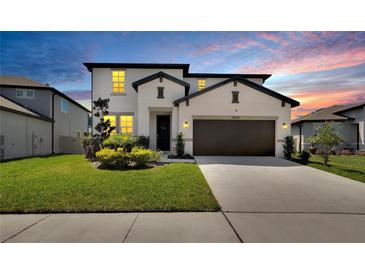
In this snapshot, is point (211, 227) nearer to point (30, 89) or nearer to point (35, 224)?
point (35, 224)

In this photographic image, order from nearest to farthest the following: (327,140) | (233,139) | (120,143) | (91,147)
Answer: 1. (327,140)
2. (120,143)
3. (91,147)
4. (233,139)

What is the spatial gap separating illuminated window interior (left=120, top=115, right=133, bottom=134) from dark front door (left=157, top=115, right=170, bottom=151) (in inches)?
79.4

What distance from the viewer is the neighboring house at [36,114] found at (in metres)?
11.4

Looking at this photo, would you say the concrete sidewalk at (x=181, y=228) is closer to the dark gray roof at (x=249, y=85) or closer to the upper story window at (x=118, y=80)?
the dark gray roof at (x=249, y=85)

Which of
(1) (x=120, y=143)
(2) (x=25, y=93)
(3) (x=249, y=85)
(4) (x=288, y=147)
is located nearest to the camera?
(1) (x=120, y=143)

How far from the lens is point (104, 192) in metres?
4.82

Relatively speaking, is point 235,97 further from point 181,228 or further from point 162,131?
point 181,228

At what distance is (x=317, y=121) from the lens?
17.8 meters

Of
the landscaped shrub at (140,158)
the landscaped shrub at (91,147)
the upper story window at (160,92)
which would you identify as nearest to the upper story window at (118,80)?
the upper story window at (160,92)

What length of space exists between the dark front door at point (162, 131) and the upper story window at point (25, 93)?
1097 centimetres

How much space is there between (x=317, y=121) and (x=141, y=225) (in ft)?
66.9

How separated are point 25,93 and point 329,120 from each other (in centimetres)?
2671

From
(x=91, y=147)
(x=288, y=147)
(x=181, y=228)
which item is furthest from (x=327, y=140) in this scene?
(x=91, y=147)

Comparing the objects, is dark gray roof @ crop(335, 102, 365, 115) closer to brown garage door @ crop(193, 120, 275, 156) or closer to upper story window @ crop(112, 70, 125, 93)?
brown garage door @ crop(193, 120, 275, 156)
